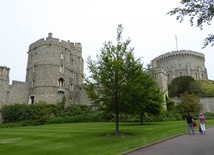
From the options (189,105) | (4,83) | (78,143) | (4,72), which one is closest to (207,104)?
(189,105)

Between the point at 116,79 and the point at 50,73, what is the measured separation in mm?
28482

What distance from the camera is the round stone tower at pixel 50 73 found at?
131 feet

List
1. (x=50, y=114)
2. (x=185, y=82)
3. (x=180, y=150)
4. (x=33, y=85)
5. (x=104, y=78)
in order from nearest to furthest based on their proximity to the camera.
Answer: (x=180, y=150), (x=104, y=78), (x=50, y=114), (x=33, y=85), (x=185, y=82)

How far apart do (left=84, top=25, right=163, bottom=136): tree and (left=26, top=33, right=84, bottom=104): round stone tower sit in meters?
26.6

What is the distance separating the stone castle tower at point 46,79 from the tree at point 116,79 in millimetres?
26586

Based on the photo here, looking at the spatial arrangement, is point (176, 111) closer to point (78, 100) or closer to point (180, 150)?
point (78, 100)

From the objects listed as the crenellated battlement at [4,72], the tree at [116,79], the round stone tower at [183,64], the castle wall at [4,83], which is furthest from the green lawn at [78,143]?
the round stone tower at [183,64]

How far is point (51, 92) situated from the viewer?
131 feet

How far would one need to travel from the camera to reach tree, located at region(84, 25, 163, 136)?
14.6m

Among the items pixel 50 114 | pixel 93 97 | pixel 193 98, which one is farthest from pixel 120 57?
pixel 193 98

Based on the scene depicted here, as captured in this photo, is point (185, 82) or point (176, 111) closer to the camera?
point (176, 111)

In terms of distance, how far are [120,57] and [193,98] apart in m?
28.7

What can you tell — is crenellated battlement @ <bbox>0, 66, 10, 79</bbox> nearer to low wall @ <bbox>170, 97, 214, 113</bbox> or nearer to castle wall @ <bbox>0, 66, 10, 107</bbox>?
castle wall @ <bbox>0, 66, 10, 107</bbox>

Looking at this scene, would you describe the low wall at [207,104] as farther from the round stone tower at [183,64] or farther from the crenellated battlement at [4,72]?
the crenellated battlement at [4,72]
